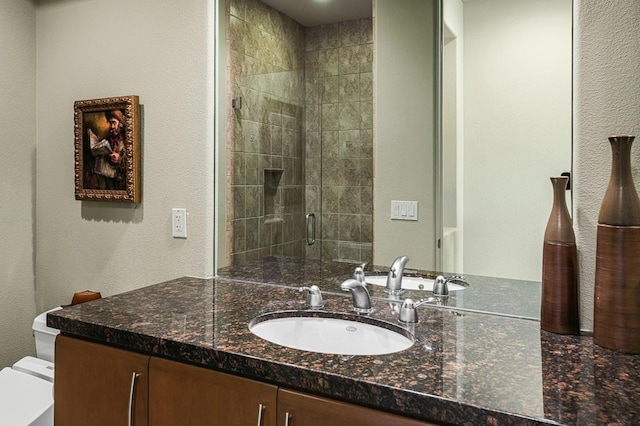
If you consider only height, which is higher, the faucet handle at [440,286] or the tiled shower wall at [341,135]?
the tiled shower wall at [341,135]

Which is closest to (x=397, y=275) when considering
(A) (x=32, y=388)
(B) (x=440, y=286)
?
(B) (x=440, y=286)

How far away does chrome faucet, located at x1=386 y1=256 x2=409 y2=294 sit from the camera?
1587mm

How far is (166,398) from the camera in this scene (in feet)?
3.97

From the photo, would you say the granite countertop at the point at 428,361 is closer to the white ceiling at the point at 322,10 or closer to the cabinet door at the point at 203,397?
the cabinet door at the point at 203,397

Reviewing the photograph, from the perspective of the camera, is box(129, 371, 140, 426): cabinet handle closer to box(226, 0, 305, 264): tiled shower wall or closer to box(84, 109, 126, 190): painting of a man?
box(226, 0, 305, 264): tiled shower wall

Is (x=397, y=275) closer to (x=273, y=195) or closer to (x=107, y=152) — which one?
(x=273, y=195)

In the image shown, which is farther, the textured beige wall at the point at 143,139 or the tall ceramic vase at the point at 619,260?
the textured beige wall at the point at 143,139

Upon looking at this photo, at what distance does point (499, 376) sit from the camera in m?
0.98

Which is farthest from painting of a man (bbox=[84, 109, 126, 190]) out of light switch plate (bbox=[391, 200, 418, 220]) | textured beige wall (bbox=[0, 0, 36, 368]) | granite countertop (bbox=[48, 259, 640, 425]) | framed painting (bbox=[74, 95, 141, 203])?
light switch plate (bbox=[391, 200, 418, 220])

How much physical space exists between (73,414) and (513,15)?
172cm

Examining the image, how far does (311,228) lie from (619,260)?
999mm

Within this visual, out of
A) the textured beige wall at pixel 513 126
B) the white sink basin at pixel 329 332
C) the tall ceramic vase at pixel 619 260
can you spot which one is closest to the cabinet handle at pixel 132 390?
the white sink basin at pixel 329 332

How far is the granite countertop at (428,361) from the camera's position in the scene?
2.84ft

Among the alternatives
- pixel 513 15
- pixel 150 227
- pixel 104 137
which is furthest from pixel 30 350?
pixel 513 15
